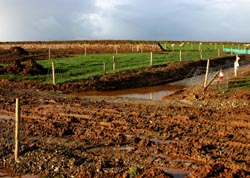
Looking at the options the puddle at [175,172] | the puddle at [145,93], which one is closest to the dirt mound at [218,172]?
the puddle at [175,172]

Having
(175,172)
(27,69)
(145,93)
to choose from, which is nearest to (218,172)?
(175,172)

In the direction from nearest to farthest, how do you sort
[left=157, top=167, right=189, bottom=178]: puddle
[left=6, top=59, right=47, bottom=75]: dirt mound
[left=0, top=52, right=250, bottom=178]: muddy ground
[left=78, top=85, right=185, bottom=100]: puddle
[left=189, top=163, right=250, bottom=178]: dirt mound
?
[left=189, top=163, right=250, bottom=178]: dirt mound → [left=157, top=167, right=189, bottom=178]: puddle → [left=0, top=52, right=250, bottom=178]: muddy ground → [left=78, top=85, right=185, bottom=100]: puddle → [left=6, top=59, right=47, bottom=75]: dirt mound

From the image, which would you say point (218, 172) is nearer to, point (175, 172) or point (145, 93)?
point (175, 172)

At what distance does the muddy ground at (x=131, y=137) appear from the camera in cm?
1008

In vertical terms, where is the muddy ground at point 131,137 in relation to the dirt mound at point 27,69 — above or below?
below

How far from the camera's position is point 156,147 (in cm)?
1170

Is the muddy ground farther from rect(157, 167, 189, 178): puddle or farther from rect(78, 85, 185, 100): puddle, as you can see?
rect(78, 85, 185, 100): puddle

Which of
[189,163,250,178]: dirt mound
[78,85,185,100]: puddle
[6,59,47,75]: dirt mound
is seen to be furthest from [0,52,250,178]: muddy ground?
[6,59,47,75]: dirt mound

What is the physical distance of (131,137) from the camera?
12.8 meters

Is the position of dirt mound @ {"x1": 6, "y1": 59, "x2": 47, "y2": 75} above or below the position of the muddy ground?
above

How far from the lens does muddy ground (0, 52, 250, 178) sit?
10079 millimetres

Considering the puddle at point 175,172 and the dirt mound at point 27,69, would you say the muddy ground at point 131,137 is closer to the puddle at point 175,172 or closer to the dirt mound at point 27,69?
the puddle at point 175,172

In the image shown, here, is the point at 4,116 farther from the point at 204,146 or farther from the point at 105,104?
the point at 204,146

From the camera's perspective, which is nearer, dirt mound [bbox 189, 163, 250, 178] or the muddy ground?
dirt mound [bbox 189, 163, 250, 178]
